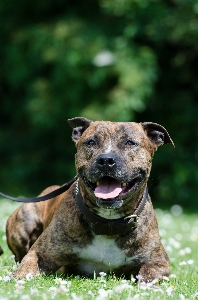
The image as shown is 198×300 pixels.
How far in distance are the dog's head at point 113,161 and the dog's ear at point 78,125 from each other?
14cm

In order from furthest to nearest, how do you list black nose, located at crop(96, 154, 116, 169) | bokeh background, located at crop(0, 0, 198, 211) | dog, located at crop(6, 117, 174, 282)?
1. bokeh background, located at crop(0, 0, 198, 211)
2. dog, located at crop(6, 117, 174, 282)
3. black nose, located at crop(96, 154, 116, 169)

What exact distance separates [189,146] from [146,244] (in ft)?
32.1

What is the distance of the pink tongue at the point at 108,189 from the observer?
14.9ft

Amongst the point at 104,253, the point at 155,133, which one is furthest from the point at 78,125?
the point at 104,253

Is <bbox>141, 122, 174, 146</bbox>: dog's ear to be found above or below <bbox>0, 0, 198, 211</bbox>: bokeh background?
above

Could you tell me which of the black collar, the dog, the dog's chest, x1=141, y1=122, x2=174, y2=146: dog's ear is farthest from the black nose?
x1=141, y1=122, x2=174, y2=146: dog's ear

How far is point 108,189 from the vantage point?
462 cm

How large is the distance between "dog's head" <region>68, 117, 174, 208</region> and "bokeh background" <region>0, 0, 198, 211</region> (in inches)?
328

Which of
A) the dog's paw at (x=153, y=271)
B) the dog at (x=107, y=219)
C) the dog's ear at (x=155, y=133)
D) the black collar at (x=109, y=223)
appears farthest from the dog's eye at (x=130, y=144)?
the dog's paw at (x=153, y=271)

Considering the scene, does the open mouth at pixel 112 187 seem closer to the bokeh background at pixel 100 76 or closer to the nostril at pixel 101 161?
the nostril at pixel 101 161

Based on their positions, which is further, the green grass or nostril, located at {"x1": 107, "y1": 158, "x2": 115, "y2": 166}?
nostril, located at {"x1": 107, "y1": 158, "x2": 115, "y2": 166}

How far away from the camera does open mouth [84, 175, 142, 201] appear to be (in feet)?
14.9

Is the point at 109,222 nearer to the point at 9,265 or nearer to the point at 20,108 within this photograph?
the point at 9,265

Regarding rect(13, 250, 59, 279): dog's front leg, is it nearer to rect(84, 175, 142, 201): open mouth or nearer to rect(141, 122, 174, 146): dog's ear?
rect(84, 175, 142, 201): open mouth
